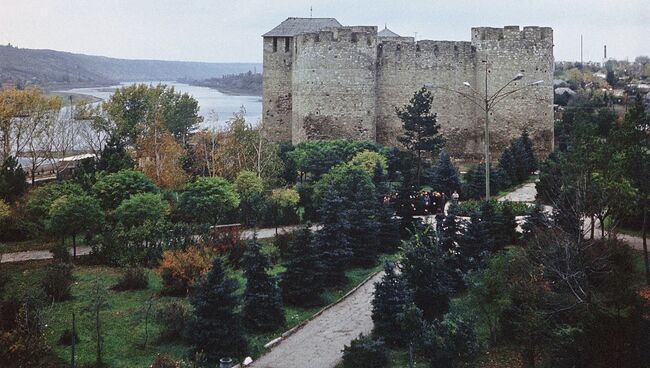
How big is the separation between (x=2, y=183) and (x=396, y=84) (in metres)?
18.8

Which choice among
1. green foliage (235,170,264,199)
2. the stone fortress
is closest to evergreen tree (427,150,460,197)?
green foliage (235,170,264,199)

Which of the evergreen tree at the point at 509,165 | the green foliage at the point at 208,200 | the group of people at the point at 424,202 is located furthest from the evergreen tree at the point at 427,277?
the evergreen tree at the point at 509,165

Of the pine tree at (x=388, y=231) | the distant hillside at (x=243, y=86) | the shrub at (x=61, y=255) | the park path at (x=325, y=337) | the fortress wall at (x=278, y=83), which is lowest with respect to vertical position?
the park path at (x=325, y=337)

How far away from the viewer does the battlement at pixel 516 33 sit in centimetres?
3641

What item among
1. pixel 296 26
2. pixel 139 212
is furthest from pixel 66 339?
pixel 296 26

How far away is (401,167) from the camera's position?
34.5 metres

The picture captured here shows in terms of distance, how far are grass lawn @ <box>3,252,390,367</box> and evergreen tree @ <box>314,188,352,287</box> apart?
43cm

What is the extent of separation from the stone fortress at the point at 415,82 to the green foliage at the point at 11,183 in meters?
13.3

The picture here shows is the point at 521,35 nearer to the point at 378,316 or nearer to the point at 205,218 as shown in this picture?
the point at 205,218

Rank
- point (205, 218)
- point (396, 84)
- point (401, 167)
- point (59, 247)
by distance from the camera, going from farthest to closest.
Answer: point (396, 84)
point (401, 167)
point (205, 218)
point (59, 247)

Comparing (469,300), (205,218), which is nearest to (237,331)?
(469,300)

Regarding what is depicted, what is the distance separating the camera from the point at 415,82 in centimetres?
3844

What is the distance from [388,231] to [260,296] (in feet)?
24.7

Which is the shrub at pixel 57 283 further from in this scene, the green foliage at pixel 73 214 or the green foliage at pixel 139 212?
the green foliage at pixel 139 212
